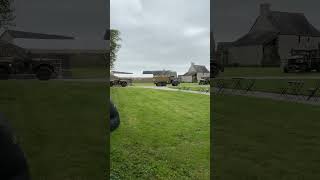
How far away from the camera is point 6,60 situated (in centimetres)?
550

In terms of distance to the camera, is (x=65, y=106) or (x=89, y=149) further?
(x=65, y=106)

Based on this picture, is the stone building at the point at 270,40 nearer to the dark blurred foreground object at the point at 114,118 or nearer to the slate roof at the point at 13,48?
the dark blurred foreground object at the point at 114,118

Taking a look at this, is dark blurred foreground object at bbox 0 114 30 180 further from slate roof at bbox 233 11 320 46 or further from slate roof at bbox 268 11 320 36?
slate roof at bbox 268 11 320 36

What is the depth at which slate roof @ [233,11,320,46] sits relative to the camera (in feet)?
12.4

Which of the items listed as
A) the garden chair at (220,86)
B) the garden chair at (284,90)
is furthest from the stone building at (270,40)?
the garden chair at (284,90)

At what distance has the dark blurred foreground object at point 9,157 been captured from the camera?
5.95ft

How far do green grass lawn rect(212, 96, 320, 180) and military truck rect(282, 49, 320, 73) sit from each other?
0.55 metres

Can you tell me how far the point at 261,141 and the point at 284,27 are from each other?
130cm

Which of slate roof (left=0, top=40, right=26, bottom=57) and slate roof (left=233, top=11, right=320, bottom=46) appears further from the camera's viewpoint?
slate roof (left=0, top=40, right=26, bottom=57)

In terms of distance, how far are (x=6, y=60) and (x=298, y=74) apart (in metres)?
4.38

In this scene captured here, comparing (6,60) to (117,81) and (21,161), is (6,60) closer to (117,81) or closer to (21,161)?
(117,81)

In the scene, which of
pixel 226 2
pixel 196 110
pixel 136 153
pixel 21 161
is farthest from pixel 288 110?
pixel 21 161

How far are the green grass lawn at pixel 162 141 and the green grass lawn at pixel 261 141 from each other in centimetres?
16

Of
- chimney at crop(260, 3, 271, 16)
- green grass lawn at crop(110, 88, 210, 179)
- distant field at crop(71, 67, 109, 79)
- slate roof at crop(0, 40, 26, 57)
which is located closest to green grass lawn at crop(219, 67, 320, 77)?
green grass lawn at crop(110, 88, 210, 179)
